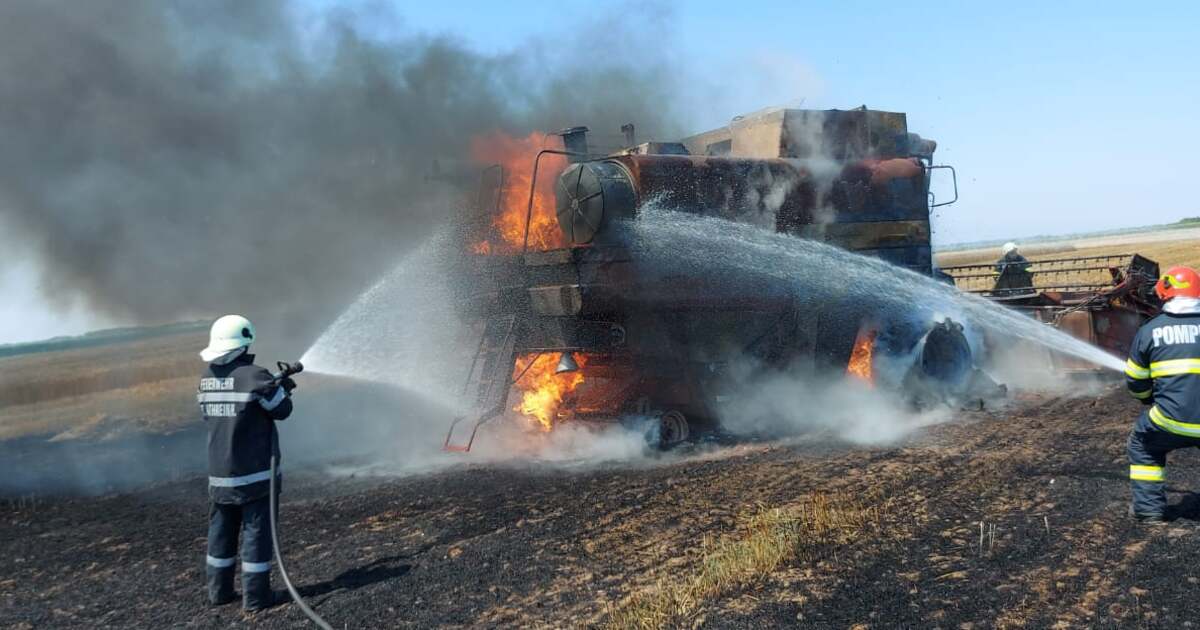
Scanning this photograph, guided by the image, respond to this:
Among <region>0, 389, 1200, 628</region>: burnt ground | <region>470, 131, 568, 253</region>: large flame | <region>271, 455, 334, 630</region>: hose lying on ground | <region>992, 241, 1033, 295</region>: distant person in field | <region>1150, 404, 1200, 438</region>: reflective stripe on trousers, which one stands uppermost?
<region>470, 131, 568, 253</region>: large flame

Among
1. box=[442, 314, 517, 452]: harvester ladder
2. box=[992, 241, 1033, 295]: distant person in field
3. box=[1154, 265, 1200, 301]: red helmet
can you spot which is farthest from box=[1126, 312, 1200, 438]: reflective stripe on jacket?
box=[992, 241, 1033, 295]: distant person in field

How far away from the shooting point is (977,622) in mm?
3896

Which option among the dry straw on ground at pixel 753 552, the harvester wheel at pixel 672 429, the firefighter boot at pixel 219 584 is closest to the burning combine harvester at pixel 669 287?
the harvester wheel at pixel 672 429

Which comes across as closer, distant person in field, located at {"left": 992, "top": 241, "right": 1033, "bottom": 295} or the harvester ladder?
the harvester ladder

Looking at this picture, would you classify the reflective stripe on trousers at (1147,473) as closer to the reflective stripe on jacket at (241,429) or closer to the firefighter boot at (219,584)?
the reflective stripe on jacket at (241,429)

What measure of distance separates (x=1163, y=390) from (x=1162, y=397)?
4cm

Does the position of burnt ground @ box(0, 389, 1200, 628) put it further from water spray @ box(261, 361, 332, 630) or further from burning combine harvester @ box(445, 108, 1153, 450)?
Answer: burning combine harvester @ box(445, 108, 1153, 450)

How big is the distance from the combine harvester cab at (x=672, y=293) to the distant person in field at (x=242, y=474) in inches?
130

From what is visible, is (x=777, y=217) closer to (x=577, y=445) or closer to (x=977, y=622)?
(x=577, y=445)

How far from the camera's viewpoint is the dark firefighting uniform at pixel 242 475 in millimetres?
5062

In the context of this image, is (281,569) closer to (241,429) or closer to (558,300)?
(241,429)

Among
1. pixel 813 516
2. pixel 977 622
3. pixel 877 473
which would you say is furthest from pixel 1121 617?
pixel 877 473

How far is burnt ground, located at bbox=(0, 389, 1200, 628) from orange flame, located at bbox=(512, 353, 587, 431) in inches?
36.9

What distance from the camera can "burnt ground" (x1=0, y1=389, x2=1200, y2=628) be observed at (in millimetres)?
4254
